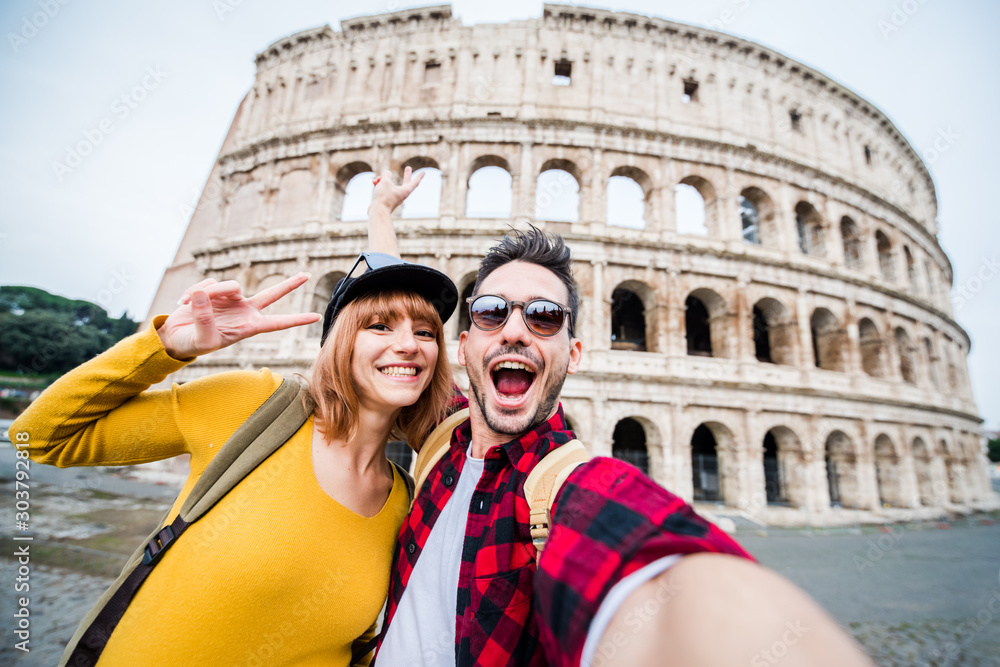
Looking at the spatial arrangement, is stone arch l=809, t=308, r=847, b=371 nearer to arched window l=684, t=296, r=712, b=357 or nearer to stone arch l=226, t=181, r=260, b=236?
arched window l=684, t=296, r=712, b=357

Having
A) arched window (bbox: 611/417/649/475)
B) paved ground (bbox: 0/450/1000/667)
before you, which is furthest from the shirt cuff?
arched window (bbox: 611/417/649/475)

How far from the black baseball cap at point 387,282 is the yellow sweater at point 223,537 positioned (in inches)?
19.8

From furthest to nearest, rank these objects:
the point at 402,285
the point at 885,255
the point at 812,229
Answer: the point at 885,255, the point at 812,229, the point at 402,285

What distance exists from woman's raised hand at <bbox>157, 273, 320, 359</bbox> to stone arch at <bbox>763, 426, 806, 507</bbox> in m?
13.2

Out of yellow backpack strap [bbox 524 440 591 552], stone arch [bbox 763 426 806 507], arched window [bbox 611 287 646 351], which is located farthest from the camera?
arched window [bbox 611 287 646 351]

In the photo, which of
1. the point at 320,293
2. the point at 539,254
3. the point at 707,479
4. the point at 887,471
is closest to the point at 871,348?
the point at 887,471

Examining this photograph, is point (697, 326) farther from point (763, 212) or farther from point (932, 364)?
point (932, 364)

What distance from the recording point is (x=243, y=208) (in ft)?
45.0

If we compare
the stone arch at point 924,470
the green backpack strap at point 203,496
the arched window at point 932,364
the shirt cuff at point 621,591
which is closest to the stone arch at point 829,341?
the stone arch at point 924,470

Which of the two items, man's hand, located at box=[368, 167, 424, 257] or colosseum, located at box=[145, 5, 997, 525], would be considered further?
colosseum, located at box=[145, 5, 997, 525]

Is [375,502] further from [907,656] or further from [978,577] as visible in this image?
[978,577]

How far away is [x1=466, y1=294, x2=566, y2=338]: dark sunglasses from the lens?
5.69 ft

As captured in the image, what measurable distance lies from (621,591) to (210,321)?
156 centimetres

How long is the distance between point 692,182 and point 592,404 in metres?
8.31
